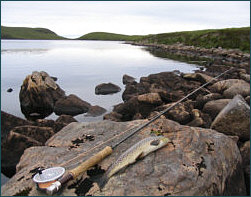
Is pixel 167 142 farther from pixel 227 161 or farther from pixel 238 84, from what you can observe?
pixel 238 84

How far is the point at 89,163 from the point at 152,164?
3.80ft

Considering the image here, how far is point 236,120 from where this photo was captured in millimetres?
7457

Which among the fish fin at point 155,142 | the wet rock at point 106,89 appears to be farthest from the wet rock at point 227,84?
the fish fin at point 155,142

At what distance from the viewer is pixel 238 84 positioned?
1335 cm

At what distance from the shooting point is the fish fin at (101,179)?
12.6ft

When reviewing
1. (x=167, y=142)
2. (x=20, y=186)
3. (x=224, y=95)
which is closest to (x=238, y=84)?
(x=224, y=95)

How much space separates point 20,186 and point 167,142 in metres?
2.87

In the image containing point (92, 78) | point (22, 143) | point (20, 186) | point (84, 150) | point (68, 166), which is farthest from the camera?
point (92, 78)

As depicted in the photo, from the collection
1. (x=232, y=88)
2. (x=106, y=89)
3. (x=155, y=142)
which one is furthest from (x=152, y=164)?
(x=106, y=89)

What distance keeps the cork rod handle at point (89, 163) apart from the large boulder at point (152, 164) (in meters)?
0.11

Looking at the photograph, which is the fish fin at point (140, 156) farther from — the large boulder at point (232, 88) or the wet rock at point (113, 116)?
the large boulder at point (232, 88)

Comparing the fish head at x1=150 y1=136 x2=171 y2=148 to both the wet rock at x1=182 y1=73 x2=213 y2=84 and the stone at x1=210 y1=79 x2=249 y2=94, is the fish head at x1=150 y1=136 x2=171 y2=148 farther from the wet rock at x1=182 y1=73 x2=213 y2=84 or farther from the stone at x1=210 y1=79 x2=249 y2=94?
the wet rock at x1=182 y1=73 x2=213 y2=84

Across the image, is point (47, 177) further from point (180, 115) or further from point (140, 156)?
point (180, 115)

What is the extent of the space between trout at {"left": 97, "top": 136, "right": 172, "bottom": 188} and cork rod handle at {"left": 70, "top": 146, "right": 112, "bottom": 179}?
0.37 m
